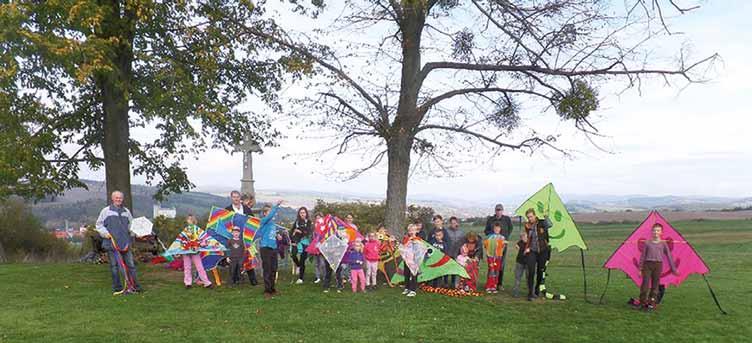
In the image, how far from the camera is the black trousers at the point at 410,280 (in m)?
11.0

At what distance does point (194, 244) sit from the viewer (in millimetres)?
11234

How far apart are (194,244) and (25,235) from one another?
16.8m

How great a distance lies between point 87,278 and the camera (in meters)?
12.4

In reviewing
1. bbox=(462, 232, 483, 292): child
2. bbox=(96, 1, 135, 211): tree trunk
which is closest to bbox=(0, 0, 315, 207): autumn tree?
bbox=(96, 1, 135, 211): tree trunk

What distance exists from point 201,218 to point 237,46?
37.1 feet

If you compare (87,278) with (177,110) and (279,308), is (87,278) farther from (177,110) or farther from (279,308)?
(279,308)

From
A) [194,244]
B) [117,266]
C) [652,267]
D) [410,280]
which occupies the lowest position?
[410,280]

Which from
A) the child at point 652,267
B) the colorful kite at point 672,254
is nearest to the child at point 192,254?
the colorful kite at point 672,254

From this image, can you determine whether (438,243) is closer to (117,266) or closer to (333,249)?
(333,249)

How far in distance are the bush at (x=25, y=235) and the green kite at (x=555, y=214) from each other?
18633mm

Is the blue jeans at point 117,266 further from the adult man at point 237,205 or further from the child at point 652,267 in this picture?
the child at point 652,267

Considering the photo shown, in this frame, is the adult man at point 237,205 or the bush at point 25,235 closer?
the adult man at point 237,205

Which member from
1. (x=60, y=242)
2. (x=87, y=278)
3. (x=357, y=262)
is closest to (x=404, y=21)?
(x=357, y=262)

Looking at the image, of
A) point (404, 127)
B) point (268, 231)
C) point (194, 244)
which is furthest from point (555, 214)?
point (194, 244)
